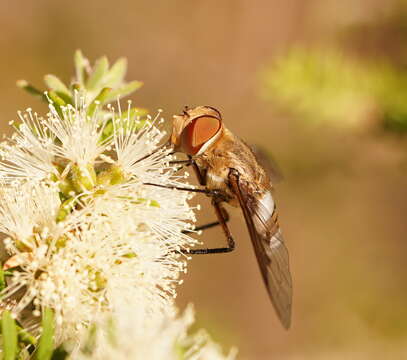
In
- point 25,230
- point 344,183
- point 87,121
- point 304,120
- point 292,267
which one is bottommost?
point 292,267

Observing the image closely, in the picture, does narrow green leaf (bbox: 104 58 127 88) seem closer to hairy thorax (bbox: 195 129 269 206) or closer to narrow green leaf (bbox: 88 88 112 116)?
narrow green leaf (bbox: 88 88 112 116)

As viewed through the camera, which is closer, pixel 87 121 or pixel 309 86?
pixel 87 121

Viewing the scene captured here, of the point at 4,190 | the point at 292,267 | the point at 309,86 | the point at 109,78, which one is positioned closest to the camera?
the point at 4,190

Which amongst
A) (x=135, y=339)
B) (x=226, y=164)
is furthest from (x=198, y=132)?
(x=135, y=339)

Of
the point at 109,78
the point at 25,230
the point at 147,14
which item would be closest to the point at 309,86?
the point at 109,78

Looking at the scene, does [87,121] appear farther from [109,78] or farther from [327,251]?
[327,251]

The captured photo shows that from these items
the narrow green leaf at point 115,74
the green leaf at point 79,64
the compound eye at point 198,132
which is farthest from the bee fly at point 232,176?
the green leaf at point 79,64

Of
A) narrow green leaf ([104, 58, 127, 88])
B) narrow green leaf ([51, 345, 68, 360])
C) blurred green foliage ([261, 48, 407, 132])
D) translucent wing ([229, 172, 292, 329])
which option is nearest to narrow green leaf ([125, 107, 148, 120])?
narrow green leaf ([104, 58, 127, 88])
